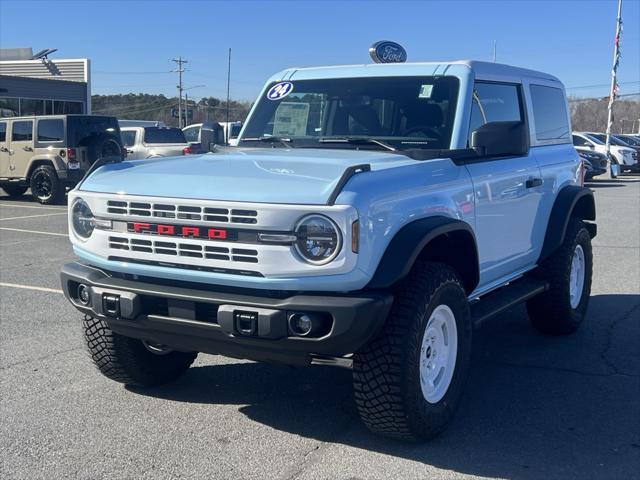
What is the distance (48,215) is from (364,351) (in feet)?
41.8

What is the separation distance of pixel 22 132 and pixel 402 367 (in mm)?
16473

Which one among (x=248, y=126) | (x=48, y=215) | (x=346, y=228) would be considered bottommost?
(x=48, y=215)

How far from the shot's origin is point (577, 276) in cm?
645

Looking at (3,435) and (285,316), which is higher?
(285,316)

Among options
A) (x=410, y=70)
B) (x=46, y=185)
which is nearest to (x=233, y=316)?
(x=410, y=70)

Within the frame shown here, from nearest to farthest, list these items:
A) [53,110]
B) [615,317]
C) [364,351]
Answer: [364,351] → [615,317] → [53,110]

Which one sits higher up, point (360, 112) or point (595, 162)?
point (360, 112)

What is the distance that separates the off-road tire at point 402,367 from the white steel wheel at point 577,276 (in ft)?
9.19

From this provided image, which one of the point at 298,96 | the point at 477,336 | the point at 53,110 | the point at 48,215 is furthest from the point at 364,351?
the point at 53,110

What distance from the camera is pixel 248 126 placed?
18.2ft

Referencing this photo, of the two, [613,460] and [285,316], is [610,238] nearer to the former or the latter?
[613,460]

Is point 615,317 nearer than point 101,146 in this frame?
Yes

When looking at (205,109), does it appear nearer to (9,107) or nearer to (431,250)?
(9,107)

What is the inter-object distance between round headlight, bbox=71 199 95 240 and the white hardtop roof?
6.99ft
